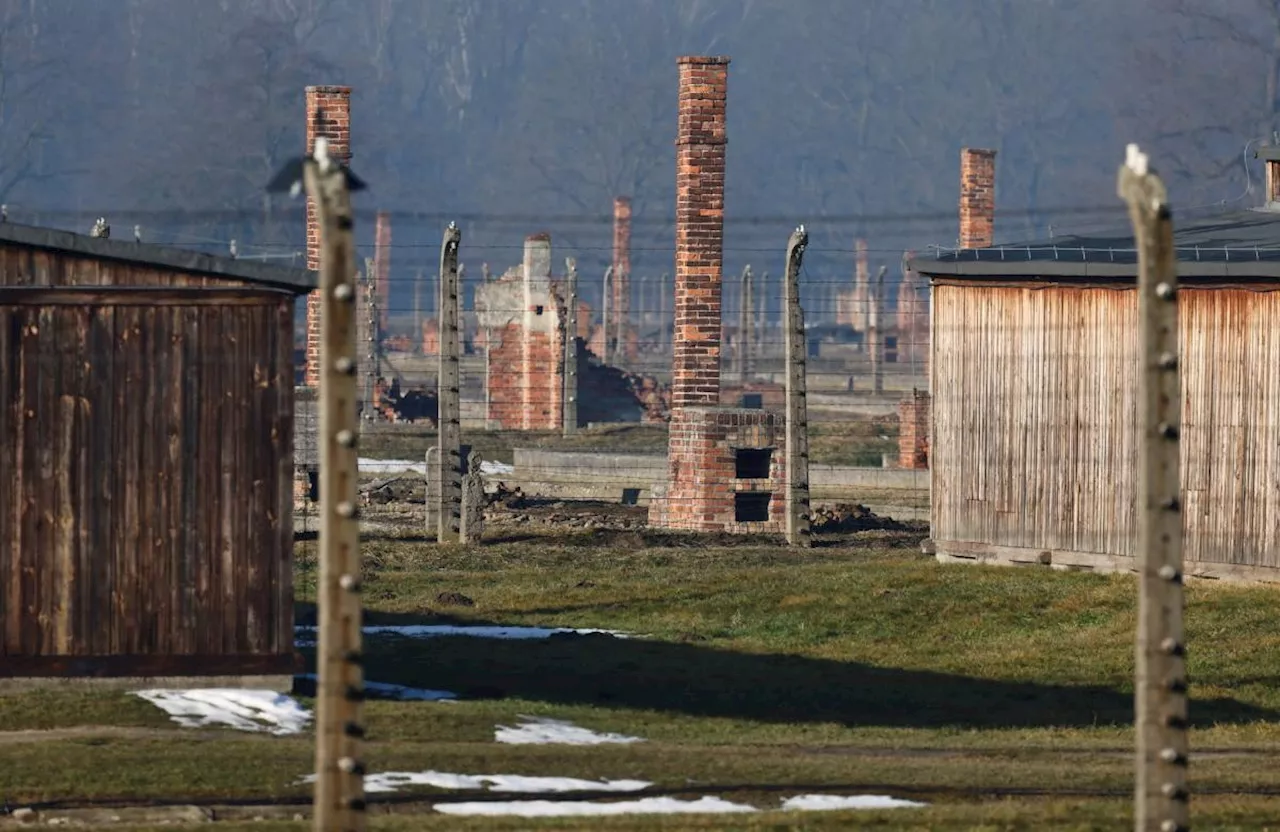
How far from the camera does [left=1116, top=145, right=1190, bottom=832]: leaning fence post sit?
9234mm

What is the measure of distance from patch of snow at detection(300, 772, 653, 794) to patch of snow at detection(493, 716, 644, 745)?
1494 mm

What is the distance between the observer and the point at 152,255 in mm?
16141

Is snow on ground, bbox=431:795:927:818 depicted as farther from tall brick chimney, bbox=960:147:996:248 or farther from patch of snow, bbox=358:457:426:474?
tall brick chimney, bbox=960:147:996:248

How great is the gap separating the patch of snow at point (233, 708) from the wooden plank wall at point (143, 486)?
153mm

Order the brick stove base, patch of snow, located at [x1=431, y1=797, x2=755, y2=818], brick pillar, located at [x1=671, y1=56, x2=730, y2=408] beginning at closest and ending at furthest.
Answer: patch of snow, located at [x1=431, y1=797, x2=755, y2=818], the brick stove base, brick pillar, located at [x1=671, y1=56, x2=730, y2=408]

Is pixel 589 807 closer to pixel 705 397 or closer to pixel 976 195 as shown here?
pixel 705 397

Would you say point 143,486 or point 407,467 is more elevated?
Answer: point 407,467

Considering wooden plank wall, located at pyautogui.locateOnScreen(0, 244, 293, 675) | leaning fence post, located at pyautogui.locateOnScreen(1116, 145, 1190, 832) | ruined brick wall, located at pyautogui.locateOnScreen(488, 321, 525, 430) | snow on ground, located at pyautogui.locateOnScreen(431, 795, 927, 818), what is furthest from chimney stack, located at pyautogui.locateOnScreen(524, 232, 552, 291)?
leaning fence post, located at pyautogui.locateOnScreen(1116, 145, 1190, 832)

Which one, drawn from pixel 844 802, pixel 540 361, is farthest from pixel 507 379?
pixel 844 802

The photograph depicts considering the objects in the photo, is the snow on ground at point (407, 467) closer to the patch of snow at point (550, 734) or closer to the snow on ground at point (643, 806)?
the patch of snow at point (550, 734)

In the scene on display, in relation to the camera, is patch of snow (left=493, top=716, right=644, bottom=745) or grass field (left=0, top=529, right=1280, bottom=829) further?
Result: patch of snow (left=493, top=716, right=644, bottom=745)

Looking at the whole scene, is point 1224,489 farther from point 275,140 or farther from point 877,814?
point 275,140

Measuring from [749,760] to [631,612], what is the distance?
7527 mm

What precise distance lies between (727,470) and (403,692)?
10.8m
